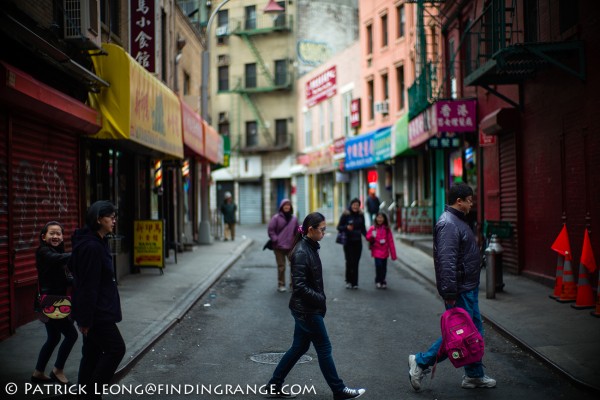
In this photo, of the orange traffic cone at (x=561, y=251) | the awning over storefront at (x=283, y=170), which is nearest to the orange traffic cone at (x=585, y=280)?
the orange traffic cone at (x=561, y=251)

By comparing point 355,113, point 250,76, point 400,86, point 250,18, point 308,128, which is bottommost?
point 355,113

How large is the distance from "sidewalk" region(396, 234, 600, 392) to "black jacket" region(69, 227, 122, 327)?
424cm

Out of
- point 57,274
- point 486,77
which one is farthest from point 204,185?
point 57,274

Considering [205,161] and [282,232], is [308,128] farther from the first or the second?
[282,232]

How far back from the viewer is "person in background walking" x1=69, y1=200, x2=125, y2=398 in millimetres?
5566

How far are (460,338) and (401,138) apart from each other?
20496 millimetres

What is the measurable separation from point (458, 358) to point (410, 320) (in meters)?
4.23

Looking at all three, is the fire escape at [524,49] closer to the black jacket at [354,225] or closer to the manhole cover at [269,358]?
the black jacket at [354,225]

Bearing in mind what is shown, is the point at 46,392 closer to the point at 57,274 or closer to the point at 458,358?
the point at 57,274

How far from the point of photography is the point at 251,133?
1969 inches

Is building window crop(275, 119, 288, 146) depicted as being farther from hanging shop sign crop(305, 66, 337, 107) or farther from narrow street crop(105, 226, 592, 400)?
narrow street crop(105, 226, 592, 400)

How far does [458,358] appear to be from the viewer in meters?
6.37

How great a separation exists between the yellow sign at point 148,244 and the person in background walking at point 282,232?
3091 millimetres

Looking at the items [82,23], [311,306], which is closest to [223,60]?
[82,23]
